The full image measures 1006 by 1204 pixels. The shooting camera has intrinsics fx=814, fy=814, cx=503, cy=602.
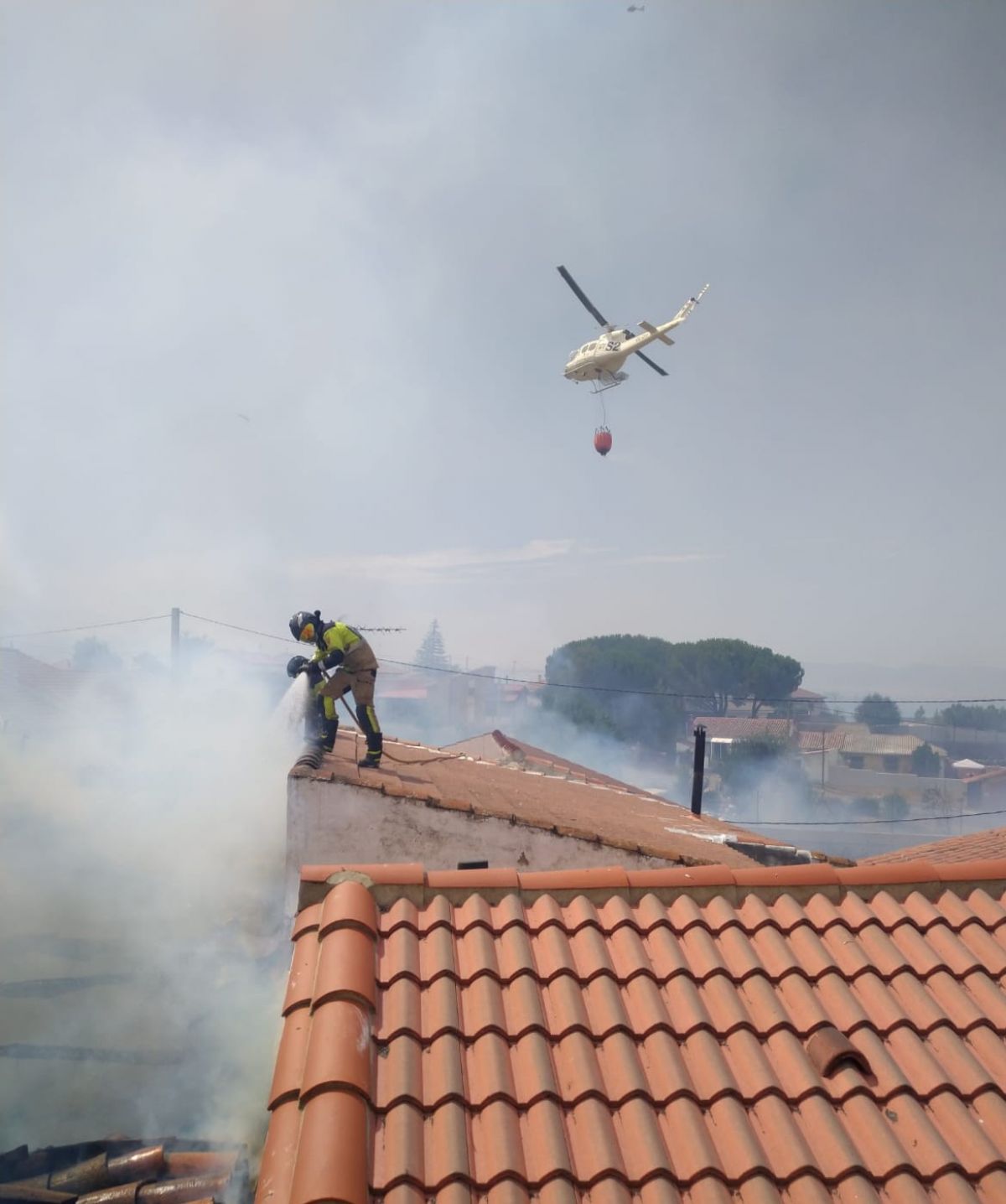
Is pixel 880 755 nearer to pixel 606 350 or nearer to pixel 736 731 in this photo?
pixel 736 731

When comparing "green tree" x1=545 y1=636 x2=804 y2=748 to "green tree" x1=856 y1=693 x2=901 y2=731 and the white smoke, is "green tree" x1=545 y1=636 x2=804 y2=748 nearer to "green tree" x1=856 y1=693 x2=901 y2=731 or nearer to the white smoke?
"green tree" x1=856 y1=693 x2=901 y2=731

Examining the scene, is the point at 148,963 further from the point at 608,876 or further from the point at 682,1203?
the point at 682,1203

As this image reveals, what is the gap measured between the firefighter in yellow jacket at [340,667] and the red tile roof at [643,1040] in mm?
5169

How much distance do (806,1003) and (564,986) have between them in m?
0.97

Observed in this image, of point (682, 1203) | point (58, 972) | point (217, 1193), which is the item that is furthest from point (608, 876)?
point (58, 972)

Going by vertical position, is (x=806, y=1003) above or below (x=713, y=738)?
above

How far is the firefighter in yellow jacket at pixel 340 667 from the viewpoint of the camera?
8.97 metres

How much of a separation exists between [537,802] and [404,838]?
2.37 m

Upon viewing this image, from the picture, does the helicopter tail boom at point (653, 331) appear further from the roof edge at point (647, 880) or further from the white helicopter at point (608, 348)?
the roof edge at point (647, 880)

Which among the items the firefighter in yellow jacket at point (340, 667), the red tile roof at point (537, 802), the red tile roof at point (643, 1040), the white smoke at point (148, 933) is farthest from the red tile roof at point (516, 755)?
the red tile roof at point (643, 1040)

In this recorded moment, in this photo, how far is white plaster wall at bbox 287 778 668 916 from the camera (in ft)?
25.1

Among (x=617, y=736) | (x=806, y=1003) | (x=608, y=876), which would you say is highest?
(x=608, y=876)

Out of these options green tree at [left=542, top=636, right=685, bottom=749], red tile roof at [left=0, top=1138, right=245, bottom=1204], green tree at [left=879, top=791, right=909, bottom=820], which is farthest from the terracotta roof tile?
red tile roof at [left=0, top=1138, right=245, bottom=1204]

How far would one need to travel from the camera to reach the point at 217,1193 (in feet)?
16.1
